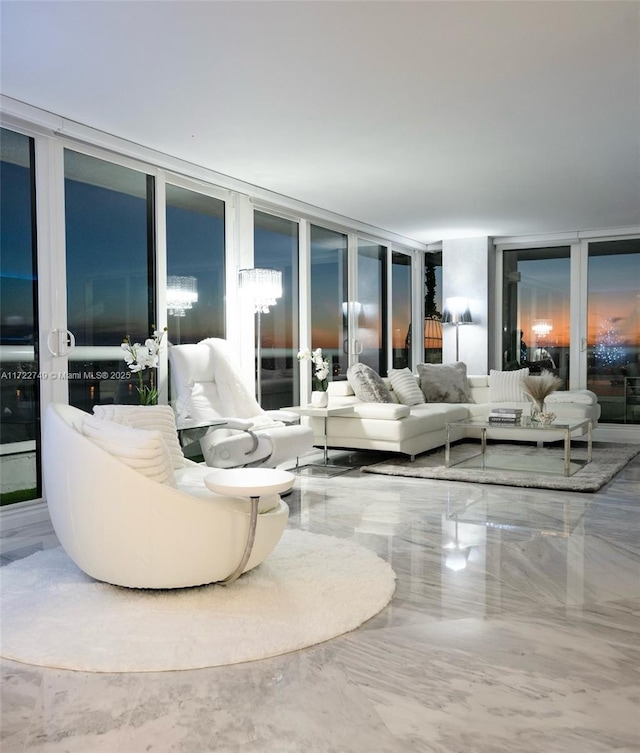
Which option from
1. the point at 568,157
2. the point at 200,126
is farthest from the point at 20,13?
the point at 568,157

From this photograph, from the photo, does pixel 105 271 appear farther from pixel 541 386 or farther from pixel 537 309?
pixel 537 309

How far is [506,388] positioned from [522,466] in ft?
6.58

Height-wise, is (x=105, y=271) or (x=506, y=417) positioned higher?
(x=105, y=271)

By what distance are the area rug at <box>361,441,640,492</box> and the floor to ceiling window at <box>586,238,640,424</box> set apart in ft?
3.30

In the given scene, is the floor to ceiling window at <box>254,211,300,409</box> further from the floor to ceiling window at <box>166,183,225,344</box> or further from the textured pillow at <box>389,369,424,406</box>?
the textured pillow at <box>389,369,424,406</box>

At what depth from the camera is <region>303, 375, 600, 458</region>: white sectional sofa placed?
6261 mm

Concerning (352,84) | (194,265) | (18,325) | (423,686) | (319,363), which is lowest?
(423,686)

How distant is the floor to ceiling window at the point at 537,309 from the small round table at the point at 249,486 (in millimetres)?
6709

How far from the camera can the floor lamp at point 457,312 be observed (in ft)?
28.9

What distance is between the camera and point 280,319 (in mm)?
6809

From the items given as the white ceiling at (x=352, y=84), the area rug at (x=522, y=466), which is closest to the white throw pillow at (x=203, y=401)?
the area rug at (x=522, y=466)

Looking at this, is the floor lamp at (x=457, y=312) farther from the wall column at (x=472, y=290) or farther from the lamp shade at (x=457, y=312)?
the wall column at (x=472, y=290)

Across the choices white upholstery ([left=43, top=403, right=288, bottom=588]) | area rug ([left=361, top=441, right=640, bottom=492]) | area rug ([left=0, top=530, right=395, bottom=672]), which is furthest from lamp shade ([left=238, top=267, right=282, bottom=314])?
white upholstery ([left=43, top=403, right=288, bottom=588])

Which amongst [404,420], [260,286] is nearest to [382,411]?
[404,420]
